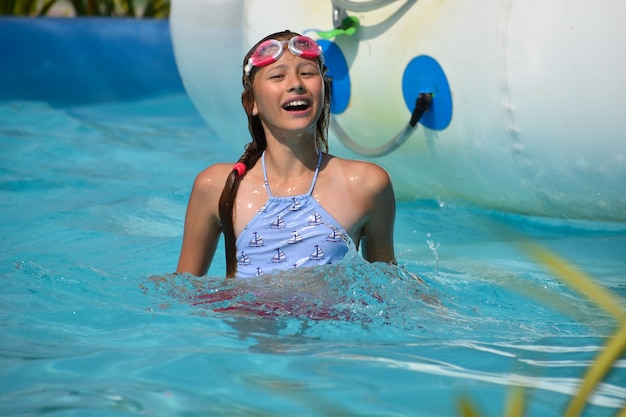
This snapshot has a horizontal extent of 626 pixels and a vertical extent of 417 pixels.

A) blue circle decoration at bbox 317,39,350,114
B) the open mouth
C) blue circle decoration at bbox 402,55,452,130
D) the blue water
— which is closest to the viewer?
the blue water

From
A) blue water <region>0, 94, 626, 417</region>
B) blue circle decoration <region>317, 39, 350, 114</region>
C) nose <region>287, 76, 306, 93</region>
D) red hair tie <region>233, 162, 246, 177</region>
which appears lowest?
blue water <region>0, 94, 626, 417</region>

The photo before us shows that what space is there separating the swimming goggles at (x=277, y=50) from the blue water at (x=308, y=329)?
689 millimetres

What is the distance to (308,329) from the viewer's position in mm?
2881

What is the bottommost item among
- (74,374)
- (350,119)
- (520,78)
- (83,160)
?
(83,160)

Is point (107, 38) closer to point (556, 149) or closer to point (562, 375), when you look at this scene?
point (556, 149)

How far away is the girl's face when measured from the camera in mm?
3002

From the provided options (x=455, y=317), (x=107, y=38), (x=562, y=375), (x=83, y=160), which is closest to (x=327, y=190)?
(x=455, y=317)

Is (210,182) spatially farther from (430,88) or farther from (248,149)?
(430,88)

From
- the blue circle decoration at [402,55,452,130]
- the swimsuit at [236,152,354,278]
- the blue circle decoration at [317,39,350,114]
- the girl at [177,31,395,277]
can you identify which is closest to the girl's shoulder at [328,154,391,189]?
the girl at [177,31,395,277]

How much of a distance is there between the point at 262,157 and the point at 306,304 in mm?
553

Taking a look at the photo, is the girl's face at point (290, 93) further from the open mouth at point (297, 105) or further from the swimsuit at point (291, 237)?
the swimsuit at point (291, 237)

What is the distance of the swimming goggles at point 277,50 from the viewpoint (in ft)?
10.1

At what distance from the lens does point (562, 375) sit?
2578 millimetres

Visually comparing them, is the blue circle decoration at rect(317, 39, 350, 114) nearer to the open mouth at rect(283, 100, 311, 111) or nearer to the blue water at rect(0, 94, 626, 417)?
the blue water at rect(0, 94, 626, 417)
